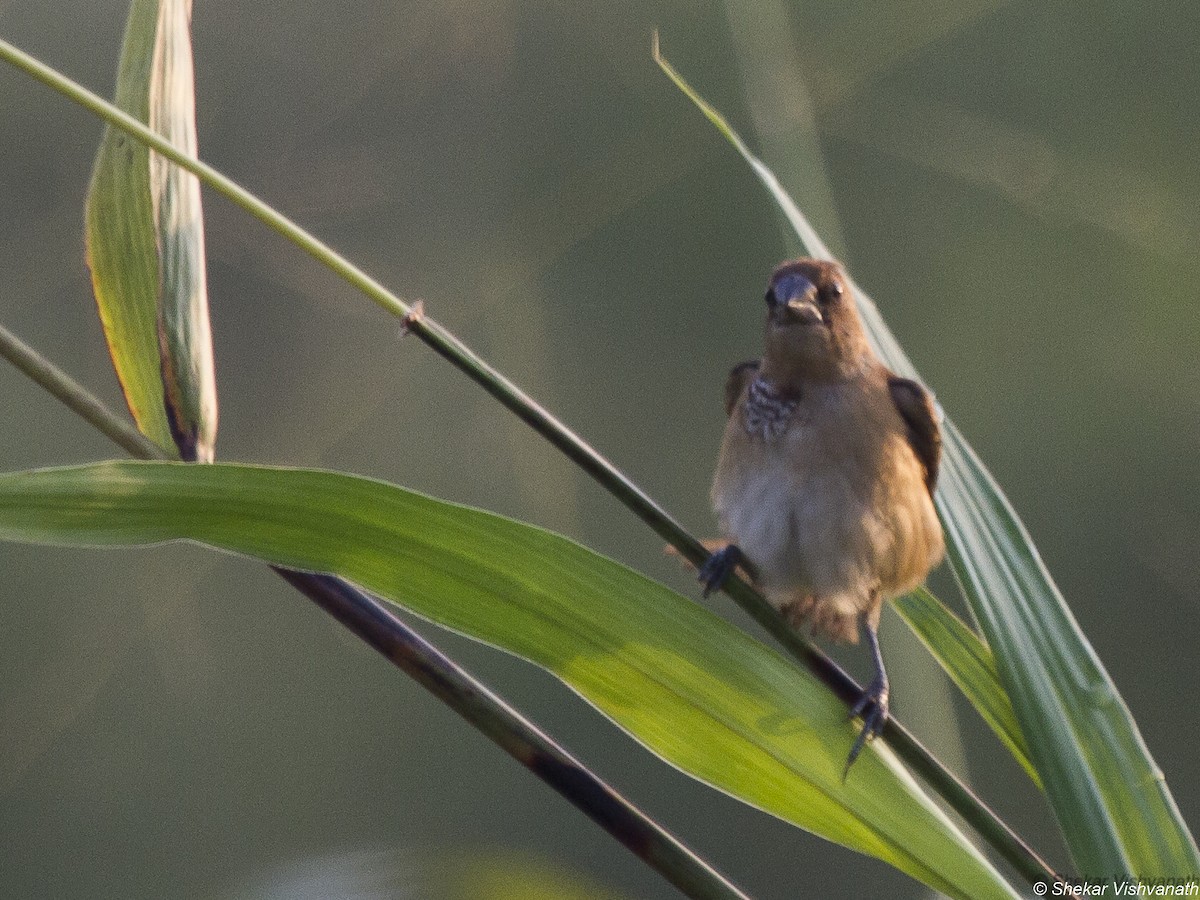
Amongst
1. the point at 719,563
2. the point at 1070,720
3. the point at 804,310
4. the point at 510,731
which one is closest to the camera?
the point at 510,731

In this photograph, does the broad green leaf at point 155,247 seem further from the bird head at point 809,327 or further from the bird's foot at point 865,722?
the bird head at point 809,327

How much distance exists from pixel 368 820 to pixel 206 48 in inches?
67.6

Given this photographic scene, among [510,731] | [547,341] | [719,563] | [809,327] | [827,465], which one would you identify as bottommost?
[510,731]

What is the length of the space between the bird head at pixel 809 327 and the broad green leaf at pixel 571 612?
67 cm

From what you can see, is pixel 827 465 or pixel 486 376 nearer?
pixel 486 376

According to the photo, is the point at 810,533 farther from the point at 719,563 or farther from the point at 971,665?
the point at 971,665

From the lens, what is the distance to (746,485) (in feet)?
4.25

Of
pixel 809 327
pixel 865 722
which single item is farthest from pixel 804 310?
pixel 865 722

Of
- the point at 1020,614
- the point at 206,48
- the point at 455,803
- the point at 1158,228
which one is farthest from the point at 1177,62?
the point at 1020,614

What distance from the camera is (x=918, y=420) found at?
1324mm

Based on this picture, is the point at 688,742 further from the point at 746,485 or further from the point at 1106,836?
the point at 746,485

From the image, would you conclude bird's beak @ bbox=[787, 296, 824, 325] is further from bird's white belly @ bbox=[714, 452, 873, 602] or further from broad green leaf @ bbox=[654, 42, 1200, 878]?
broad green leaf @ bbox=[654, 42, 1200, 878]

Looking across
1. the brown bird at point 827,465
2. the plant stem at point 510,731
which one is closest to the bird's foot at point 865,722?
the plant stem at point 510,731

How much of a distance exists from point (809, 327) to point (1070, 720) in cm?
70
